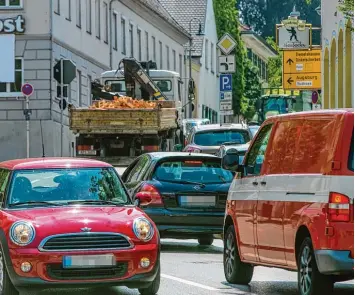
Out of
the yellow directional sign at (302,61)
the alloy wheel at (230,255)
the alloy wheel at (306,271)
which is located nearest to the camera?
the alloy wheel at (306,271)

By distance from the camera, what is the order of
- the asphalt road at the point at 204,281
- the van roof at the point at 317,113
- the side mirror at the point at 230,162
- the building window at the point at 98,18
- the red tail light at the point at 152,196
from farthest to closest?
the building window at the point at 98,18, the red tail light at the point at 152,196, the side mirror at the point at 230,162, the asphalt road at the point at 204,281, the van roof at the point at 317,113

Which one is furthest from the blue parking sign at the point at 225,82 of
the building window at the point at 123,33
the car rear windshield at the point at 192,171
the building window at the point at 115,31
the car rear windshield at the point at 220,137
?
the building window at the point at 123,33

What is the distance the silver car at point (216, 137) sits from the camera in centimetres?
3466

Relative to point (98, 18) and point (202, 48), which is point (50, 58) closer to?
point (98, 18)

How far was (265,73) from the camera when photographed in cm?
12925

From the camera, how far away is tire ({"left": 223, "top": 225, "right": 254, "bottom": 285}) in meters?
15.3

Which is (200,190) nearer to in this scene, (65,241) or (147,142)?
(65,241)

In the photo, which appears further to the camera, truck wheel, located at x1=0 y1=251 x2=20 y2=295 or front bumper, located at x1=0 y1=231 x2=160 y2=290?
truck wheel, located at x1=0 y1=251 x2=20 y2=295

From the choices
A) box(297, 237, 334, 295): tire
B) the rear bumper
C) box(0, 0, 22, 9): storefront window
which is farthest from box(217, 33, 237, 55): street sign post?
the rear bumper

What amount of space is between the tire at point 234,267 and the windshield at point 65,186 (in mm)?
1460

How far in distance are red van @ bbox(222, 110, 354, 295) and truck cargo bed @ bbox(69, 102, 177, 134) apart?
26.1 metres

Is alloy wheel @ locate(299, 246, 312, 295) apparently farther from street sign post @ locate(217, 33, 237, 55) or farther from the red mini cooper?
street sign post @ locate(217, 33, 237, 55)

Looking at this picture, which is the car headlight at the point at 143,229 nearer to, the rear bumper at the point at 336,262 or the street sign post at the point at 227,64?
the rear bumper at the point at 336,262

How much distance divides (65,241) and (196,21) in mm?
78560
